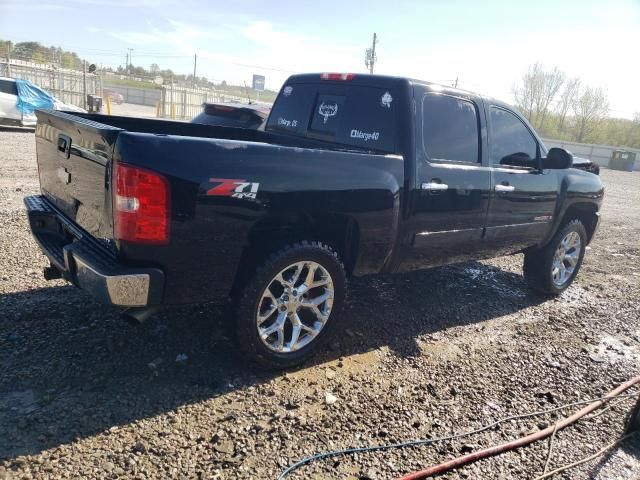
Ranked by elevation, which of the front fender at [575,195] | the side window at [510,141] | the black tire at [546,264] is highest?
the side window at [510,141]

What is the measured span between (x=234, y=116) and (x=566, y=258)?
5313 mm

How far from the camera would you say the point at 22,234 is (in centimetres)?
550

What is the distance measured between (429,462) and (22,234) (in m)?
4.97

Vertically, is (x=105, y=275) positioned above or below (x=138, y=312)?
above

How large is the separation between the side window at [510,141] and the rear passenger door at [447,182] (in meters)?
0.22

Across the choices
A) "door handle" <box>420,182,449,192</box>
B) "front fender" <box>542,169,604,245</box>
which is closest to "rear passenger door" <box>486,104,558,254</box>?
"front fender" <box>542,169,604,245</box>

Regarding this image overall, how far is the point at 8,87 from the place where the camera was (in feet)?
48.9

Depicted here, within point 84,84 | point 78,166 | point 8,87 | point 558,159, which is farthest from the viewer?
point 84,84

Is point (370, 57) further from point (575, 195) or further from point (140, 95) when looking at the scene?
point (575, 195)

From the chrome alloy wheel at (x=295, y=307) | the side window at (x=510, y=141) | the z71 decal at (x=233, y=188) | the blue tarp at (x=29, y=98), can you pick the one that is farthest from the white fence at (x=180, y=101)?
the z71 decal at (x=233, y=188)

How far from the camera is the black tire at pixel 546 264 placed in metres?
5.48

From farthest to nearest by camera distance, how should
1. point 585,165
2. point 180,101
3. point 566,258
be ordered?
point 180,101
point 585,165
point 566,258

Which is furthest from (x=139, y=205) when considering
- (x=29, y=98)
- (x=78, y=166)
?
(x=29, y=98)

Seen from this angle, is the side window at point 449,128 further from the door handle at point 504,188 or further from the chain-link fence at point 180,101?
the chain-link fence at point 180,101
